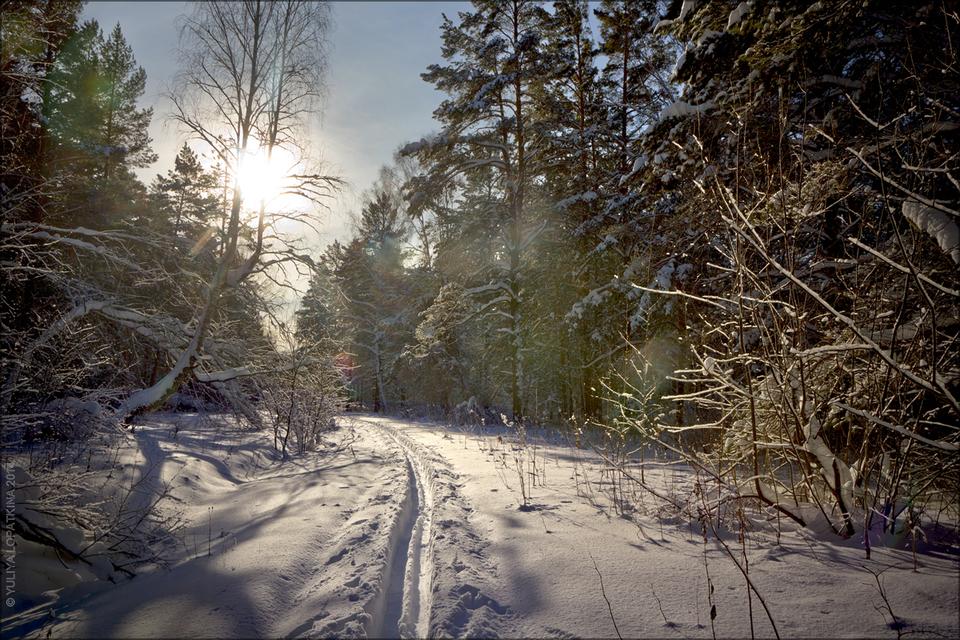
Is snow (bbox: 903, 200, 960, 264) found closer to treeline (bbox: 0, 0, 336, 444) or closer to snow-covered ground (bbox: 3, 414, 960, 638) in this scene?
snow-covered ground (bbox: 3, 414, 960, 638)

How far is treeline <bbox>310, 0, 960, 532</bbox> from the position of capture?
9.59ft

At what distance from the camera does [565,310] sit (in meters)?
14.3

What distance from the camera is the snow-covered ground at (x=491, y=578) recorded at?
2352 mm

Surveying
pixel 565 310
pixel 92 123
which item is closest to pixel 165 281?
pixel 92 123

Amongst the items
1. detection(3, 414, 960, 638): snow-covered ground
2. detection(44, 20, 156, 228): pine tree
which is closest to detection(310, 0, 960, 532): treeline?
detection(3, 414, 960, 638): snow-covered ground

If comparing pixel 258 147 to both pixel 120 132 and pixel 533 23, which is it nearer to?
pixel 533 23

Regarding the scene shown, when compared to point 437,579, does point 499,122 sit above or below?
above

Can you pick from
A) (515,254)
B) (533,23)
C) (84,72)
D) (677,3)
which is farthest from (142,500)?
(533,23)

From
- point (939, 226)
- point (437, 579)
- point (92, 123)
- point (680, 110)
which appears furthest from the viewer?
point (92, 123)

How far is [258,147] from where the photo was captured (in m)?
8.06

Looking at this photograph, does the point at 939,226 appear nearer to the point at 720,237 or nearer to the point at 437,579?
the point at 720,237

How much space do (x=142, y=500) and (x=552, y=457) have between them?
6.46m

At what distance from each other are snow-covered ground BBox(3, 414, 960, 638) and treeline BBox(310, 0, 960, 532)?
2.27ft

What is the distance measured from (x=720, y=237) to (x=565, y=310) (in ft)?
33.5
